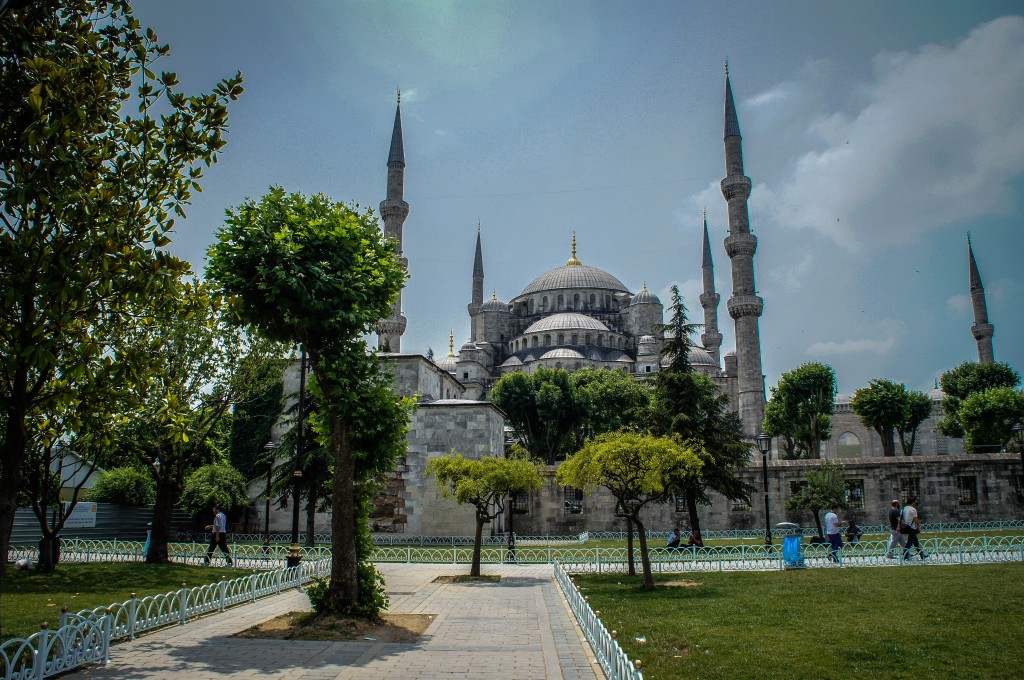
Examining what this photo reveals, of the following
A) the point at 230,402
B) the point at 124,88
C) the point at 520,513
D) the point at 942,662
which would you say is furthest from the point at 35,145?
the point at 520,513

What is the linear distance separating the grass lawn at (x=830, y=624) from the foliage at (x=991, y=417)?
27.7m

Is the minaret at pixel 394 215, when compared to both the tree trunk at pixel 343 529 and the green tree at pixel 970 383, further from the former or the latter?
the green tree at pixel 970 383

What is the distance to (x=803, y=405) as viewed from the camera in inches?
1590

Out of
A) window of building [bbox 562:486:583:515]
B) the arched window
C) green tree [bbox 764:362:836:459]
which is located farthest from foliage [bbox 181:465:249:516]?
the arched window

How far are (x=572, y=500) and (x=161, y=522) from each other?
14.8 meters

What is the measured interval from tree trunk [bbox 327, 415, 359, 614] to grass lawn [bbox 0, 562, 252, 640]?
319cm

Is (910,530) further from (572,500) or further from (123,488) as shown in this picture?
(123,488)

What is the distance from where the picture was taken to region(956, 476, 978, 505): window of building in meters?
25.3

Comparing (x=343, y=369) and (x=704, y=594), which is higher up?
(x=343, y=369)

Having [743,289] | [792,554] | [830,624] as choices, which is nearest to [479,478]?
[792,554]

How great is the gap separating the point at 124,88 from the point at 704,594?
10135 mm

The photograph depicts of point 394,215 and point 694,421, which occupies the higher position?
point 394,215

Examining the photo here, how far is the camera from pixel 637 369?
5553 centimetres

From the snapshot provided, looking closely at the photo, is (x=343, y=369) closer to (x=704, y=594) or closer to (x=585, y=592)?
(x=585, y=592)
